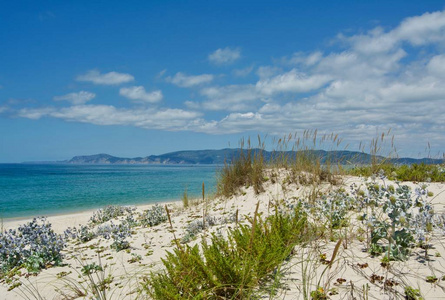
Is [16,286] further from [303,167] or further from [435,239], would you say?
[303,167]

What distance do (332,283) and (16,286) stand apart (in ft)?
14.9

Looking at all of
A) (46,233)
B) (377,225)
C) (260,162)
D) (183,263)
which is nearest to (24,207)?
(46,233)

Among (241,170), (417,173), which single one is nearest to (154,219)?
(241,170)

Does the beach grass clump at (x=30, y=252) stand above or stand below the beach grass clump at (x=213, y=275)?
below

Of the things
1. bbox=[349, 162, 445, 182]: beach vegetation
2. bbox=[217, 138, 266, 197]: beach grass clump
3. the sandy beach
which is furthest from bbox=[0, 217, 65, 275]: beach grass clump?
bbox=[349, 162, 445, 182]: beach vegetation

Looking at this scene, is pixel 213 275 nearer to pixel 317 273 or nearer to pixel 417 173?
pixel 317 273

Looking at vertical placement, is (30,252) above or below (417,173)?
below

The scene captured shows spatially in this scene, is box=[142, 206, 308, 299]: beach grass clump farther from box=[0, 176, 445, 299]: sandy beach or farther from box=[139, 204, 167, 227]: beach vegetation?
box=[139, 204, 167, 227]: beach vegetation

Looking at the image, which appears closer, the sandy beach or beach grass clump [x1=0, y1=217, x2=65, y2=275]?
the sandy beach

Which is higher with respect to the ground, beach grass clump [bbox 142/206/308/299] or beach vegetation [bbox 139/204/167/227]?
→ beach grass clump [bbox 142/206/308/299]

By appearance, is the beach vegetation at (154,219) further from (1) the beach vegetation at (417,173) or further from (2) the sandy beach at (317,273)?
(1) the beach vegetation at (417,173)

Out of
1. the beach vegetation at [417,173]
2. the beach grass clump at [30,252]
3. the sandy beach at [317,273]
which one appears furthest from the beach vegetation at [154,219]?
the beach vegetation at [417,173]

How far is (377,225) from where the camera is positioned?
Result: 11.8 feet

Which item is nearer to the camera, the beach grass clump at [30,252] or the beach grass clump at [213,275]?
the beach grass clump at [213,275]
